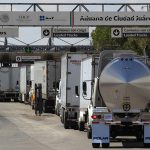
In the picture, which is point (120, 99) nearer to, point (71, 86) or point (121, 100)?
point (121, 100)

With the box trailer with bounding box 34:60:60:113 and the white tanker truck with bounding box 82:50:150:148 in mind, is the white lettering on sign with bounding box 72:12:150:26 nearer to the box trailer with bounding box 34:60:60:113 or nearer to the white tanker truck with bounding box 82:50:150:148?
the box trailer with bounding box 34:60:60:113

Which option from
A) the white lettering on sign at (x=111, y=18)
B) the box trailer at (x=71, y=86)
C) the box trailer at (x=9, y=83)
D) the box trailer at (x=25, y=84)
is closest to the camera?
the box trailer at (x=71, y=86)

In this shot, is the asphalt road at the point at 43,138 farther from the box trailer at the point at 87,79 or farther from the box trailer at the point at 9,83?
the box trailer at the point at 9,83

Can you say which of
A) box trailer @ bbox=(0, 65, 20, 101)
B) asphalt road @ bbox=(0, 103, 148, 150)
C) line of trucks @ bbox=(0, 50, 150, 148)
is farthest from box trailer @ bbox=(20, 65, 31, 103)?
line of trucks @ bbox=(0, 50, 150, 148)

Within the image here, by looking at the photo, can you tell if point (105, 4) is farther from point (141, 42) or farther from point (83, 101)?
point (83, 101)

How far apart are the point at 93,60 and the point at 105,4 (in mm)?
24176

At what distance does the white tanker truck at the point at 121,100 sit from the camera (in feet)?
66.8

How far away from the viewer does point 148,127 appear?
20.7 metres

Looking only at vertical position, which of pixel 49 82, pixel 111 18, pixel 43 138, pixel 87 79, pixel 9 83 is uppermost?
pixel 111 18

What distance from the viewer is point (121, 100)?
20.6 m

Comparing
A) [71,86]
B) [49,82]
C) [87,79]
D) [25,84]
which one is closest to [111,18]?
[49,82]

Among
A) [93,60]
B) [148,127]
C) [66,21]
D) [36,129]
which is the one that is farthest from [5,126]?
[66,21]

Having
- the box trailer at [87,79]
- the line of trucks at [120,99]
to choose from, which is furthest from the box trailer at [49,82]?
the line of trucks at [120,99]

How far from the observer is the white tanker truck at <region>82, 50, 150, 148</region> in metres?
20.4
